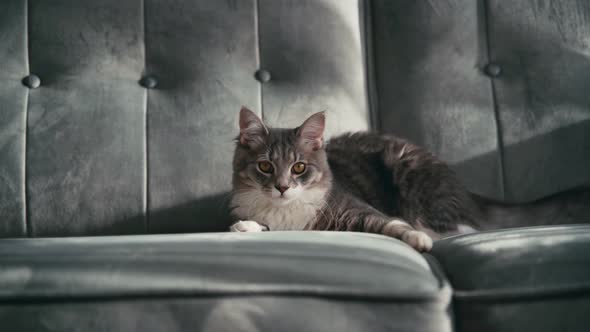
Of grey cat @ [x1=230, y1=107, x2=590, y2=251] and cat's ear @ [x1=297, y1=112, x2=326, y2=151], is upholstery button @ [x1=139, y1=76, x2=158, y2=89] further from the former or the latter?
cat's ear @ [x1=297, y1=112, x2=326, y2=151]

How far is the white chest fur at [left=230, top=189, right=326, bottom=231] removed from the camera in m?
1.59

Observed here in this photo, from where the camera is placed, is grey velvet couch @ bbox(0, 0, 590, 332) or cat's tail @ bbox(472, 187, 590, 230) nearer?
cat's tail @ bbox(472, 187, 590, 230)

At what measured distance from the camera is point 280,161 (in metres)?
1.61

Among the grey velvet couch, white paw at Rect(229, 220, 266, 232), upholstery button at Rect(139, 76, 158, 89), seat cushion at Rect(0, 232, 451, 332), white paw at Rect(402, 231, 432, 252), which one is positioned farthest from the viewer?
upholstery button at Rect(139, 76, 158, 89)

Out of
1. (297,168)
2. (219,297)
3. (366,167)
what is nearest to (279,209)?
(297,168)

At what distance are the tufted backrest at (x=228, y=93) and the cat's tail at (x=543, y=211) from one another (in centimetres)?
18

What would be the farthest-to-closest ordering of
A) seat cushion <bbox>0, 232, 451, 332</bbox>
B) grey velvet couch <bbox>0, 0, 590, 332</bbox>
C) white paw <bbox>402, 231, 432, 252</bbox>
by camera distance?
grey velvet couch <bbox>0, 0, 590, 332</bbox>
white paw <bbox>402, 231, 432, 252</bbox>
seat cushion <bbox>0, 232, 451, 332</bbox>

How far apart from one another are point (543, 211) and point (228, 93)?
3.92 ft

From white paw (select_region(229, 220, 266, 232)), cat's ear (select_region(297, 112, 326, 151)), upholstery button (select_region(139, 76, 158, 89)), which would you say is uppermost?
upholstery button (select_region(139, 76, 158, 89))

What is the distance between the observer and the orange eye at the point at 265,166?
1626 millimetres

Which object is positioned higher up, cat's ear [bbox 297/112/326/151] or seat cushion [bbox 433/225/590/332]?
cat's ear [bbox 297/112/326/151]

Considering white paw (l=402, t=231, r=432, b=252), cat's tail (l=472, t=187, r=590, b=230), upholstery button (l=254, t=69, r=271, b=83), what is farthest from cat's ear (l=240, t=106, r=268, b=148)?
cat's tail (l=472, t=187, r=590, b=230)

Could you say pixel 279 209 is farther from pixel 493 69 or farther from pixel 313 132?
pixel 493 69

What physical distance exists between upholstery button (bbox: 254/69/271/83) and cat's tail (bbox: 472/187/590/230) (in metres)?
0.92
